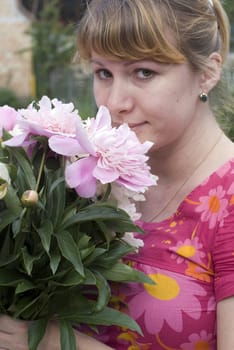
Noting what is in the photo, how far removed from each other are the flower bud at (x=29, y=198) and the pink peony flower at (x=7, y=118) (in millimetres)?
266

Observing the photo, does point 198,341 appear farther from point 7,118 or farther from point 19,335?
point 7,118

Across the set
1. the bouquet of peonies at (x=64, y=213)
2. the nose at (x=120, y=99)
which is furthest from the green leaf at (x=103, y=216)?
the nose at (x=120, y=99)

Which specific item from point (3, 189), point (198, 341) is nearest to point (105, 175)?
point (3, 189)

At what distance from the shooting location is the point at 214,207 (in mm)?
1877

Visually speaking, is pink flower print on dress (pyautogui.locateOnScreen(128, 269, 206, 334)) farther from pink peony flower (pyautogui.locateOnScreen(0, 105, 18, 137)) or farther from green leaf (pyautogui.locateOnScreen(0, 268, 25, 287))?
pink peony flower (pyautogui.locateOnScreen(0, 105, 18, 137))

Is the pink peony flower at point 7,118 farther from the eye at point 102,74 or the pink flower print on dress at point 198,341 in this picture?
the pink flower print on dress at point 198,341

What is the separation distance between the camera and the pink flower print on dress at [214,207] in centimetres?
185

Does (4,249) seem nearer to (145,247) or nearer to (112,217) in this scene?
(112,217)

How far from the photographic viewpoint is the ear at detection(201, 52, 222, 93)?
2.02m

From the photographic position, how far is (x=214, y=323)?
1.85 meters

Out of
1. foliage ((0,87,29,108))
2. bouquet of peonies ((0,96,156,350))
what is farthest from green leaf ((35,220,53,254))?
foliage ((0,87,29,108))

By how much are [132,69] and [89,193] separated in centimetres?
47

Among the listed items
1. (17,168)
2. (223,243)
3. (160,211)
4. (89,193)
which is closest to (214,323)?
(223,243)

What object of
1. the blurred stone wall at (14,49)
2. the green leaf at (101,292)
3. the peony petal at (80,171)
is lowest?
the blurred stone wall at (14,49)
